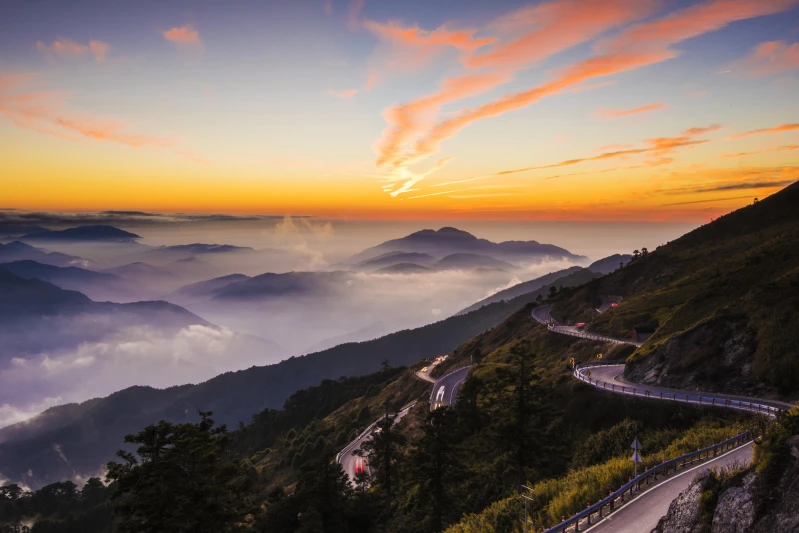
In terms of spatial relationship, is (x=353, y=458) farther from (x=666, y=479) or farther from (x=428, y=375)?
(x=666, y=479)

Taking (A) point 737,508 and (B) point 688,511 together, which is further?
(B) point 688,511

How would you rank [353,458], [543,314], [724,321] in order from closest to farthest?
[724,321], [353,458], [543,314]

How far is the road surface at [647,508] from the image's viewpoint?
61.1 ft

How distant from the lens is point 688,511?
589 inches

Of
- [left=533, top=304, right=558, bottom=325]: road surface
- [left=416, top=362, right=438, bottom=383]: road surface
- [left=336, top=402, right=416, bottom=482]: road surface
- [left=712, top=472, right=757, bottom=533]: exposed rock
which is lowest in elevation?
[left=336, top=402, right=416, bottom=482]: road surface

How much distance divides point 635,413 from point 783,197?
103m

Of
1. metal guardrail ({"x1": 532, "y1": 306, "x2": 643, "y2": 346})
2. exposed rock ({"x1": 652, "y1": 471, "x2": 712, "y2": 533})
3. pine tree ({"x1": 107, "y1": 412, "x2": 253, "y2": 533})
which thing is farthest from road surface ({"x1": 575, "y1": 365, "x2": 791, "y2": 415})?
pine tree ({"x1": 107, "y1": 412, "x2": 253, "y2": 533})

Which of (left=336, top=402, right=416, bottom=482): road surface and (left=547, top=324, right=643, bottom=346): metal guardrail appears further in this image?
(left=547, top=324, right=643, bottom=346): metal guardrail

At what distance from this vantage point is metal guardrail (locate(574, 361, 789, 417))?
32.7 m

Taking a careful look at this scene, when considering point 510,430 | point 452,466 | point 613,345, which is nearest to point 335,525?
point 452,466

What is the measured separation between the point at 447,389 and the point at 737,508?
64.1 metres

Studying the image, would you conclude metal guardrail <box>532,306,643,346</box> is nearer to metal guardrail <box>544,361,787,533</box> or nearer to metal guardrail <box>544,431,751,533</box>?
metal guardrail <box>544,361,787,533</box>

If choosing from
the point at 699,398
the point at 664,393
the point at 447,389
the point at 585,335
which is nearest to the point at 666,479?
the point at 699,398

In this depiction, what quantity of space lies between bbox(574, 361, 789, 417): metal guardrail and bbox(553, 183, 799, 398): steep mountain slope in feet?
7.38
